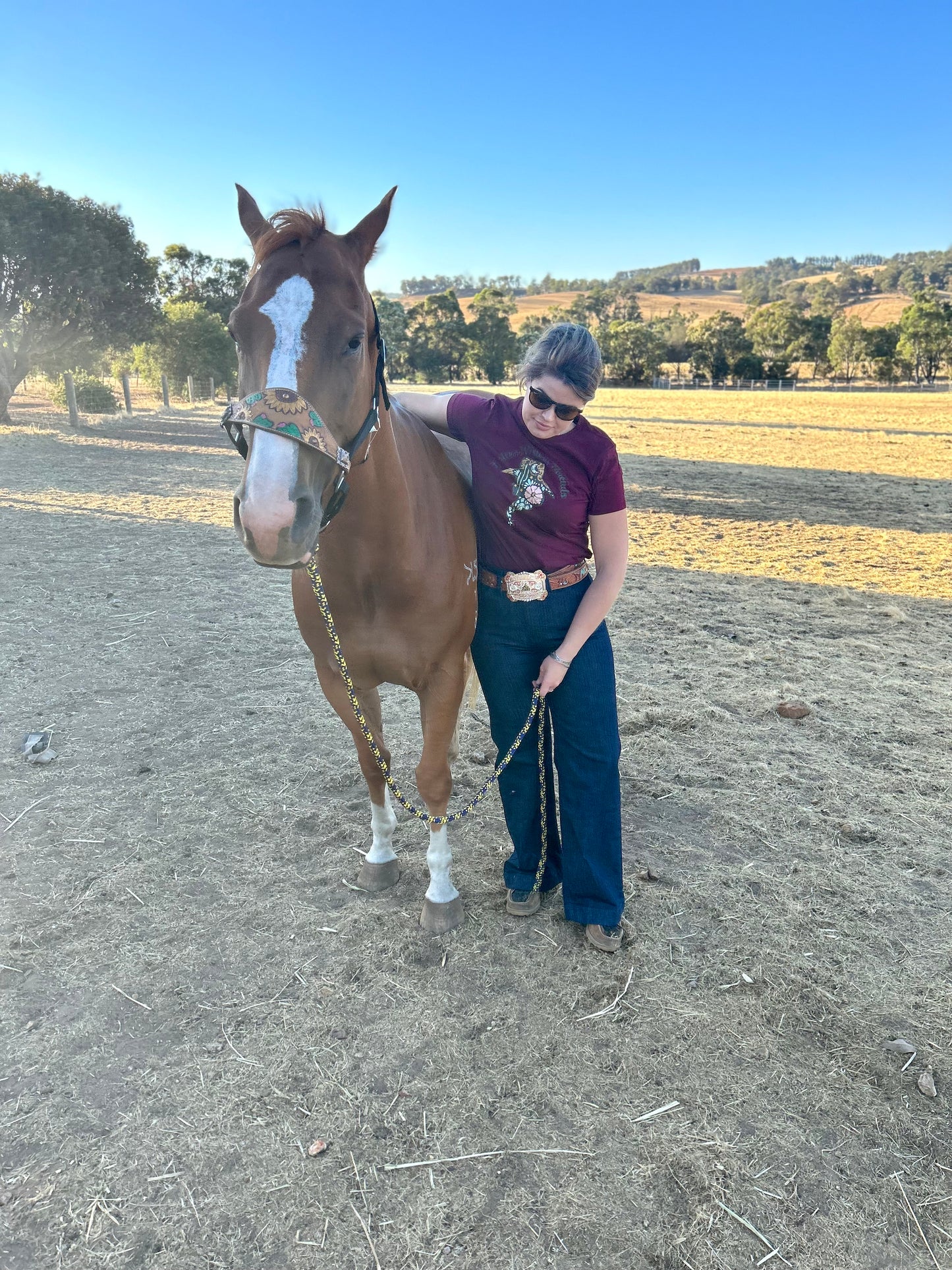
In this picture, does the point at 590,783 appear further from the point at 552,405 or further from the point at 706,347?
the point at 706,347

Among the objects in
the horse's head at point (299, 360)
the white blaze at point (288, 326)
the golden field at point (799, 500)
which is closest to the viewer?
the horse's head at point (299, 360)

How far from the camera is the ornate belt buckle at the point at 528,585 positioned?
2.54 m

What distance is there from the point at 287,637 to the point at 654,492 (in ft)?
27.3

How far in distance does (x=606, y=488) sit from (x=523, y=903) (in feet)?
5.60

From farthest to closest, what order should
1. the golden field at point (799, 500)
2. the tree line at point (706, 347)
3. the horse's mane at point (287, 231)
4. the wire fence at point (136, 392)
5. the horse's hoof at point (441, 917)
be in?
the tree line at point (706, 347) < the wire fence at point (136, 392) < the golden field at point (799, 500) < the horse's hoof at point (441, 917) < the horse's mane at point (287, 231)

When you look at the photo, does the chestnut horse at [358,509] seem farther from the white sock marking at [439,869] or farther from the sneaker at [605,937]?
the sneaker at [605,937]

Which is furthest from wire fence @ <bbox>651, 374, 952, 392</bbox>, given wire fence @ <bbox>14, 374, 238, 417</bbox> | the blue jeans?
the blue jeans

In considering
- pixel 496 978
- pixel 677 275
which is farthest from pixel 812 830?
pixel 677 275

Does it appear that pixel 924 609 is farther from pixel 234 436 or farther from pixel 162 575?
pixel 162 575

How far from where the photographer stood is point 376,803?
3141 millimetres

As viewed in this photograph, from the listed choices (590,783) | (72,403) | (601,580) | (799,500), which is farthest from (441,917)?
(72,403)

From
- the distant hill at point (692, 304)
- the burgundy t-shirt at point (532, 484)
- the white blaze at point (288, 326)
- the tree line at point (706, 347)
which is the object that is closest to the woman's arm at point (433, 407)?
the burgundy t-shirt at point (532, 484)

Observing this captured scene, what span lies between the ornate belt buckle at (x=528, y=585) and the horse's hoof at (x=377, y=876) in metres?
1.39

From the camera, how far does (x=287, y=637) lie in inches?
229
